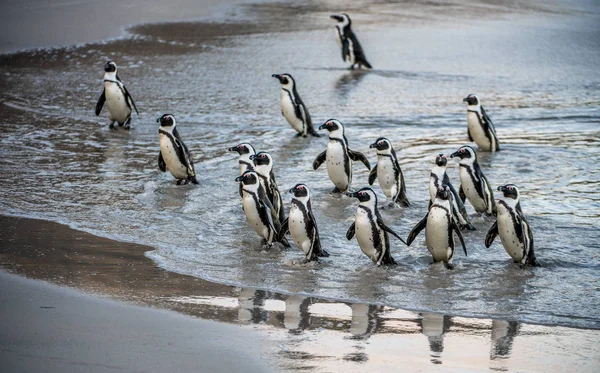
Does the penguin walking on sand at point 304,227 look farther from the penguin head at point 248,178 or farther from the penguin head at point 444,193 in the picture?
the penguin head at point 444,193

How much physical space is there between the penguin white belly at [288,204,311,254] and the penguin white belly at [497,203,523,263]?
127 cm

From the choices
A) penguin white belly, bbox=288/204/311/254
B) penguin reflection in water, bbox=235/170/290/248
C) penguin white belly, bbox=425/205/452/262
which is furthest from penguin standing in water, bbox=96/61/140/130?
penguin white belly, bbox=425/205/452/262

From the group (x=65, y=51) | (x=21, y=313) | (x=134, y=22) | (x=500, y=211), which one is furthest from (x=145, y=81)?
(x=21, y=313)

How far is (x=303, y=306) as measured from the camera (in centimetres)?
489

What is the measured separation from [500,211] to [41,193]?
11.9 ft

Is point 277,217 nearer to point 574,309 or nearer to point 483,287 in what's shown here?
point 483,287

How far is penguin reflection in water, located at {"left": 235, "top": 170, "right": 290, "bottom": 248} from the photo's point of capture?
6066 mm

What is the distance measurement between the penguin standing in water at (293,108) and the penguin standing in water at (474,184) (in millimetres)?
2792

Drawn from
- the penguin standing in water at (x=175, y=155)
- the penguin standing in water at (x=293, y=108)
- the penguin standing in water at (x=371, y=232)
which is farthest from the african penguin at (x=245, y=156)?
the penguin standing in water at (x=293, y=108)

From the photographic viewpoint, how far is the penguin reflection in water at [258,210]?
19.9 feet

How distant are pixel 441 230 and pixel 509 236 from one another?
44cm

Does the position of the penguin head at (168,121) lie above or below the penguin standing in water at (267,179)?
above

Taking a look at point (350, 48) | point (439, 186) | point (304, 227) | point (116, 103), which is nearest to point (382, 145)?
point (439, 186)

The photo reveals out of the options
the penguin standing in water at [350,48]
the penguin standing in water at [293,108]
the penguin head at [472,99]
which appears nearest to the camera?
the penguin head at [472,99]
